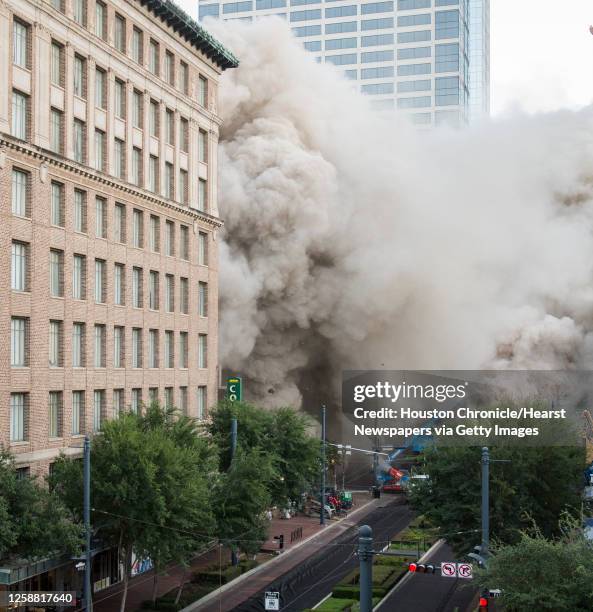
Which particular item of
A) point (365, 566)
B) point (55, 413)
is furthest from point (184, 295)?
point (365, 566)

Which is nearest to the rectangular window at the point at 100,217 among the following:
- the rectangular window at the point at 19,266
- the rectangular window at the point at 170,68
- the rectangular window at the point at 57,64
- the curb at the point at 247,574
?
the rectangular window at the point at 57,64

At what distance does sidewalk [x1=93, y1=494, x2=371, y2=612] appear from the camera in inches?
1604

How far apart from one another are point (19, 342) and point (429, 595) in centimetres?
1914

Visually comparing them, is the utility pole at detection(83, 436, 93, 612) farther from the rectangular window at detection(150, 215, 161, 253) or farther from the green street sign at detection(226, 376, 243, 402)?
the green street sign at detection(226, 376, 243, 402)

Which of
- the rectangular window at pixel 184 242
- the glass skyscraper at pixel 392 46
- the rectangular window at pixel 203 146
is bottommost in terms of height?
the rectangular window at pixel 184 242

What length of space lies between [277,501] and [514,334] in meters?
30.1

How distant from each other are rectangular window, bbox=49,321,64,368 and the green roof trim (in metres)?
16.8

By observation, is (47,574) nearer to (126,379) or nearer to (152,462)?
(152,462)

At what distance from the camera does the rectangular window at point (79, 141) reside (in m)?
44.4

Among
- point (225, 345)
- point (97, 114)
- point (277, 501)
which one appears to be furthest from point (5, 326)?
point (225, 345)

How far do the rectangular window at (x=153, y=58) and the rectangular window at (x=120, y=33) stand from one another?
2683mm

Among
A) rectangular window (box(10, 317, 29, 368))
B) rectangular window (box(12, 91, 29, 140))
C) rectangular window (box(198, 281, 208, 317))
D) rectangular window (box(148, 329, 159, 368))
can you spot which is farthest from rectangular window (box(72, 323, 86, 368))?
rectangular window (box(198, 281, 208, 317))

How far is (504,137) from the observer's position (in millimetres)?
84875

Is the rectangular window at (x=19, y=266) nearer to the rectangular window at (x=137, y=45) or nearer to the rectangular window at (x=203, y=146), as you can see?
the rectangular window at (x=137, y=45)
